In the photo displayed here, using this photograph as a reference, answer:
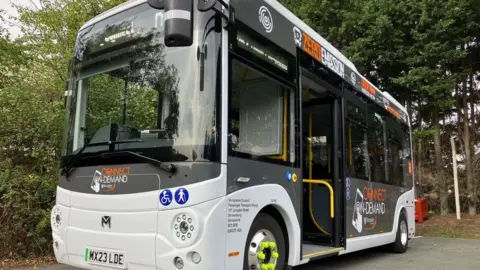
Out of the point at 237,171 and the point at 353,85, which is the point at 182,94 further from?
the point at 353,85

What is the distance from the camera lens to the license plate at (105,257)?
4250 millimetres

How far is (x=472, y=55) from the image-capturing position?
15727 millimetres

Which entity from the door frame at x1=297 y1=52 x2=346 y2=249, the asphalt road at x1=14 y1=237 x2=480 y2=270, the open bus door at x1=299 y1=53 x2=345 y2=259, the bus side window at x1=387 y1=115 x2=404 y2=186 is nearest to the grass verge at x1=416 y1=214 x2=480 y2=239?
the asphalt road at x1=14 y1=237 x2=480 y2=270

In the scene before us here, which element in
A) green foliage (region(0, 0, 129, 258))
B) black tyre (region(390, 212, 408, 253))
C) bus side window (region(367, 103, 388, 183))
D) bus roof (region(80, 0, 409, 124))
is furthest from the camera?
black tyre (region(390, 212, 408, 253))

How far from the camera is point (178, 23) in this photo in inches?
145

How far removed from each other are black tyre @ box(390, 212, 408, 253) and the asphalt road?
14 centimetres

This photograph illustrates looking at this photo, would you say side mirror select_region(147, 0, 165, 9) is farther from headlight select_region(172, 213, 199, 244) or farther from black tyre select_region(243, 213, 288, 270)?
black tyre select_region(243, 213, 288, 270)

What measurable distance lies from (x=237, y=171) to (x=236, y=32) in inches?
55.6

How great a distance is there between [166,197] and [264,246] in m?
1.27

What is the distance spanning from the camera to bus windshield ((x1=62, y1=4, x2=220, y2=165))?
411 centimetres

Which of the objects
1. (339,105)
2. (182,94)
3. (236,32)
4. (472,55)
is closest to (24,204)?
(182,94)

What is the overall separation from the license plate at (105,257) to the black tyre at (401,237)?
261 inches

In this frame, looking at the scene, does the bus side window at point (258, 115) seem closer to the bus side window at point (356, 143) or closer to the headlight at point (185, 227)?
the headlight at point (185, 227)

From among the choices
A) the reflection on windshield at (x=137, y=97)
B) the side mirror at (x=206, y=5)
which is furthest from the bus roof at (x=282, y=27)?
the reflection on windshield at (x=137, y=97)
